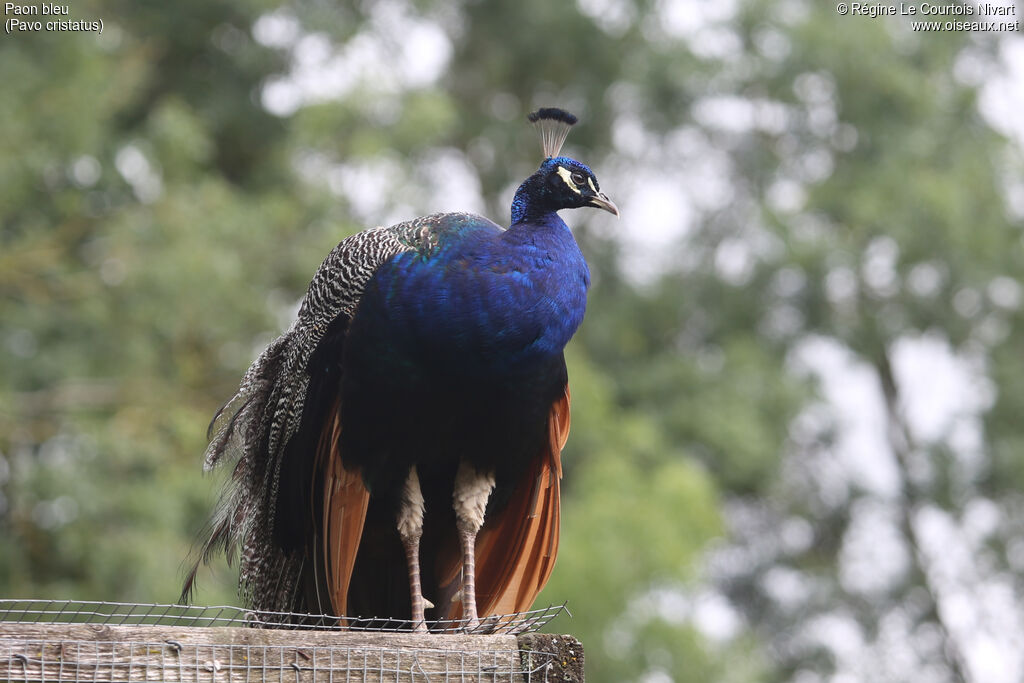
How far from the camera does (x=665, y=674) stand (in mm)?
8766

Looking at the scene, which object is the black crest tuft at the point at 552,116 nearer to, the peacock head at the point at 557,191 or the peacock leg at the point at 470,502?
A: the peacock head at the point at 557,191

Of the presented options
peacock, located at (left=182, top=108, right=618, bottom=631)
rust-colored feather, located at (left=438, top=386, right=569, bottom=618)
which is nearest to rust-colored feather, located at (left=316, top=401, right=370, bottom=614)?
peacock, located at (left=182, top=108, right=618, bottom=631)

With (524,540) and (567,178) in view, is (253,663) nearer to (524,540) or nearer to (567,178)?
(524,540)

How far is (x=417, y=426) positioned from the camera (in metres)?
3.67

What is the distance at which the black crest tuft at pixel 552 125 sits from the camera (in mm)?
4230

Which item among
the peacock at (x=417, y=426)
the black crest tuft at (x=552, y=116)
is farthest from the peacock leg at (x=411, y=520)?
the black crest tuft at (x=552, y=116)

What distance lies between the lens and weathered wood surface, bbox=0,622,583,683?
2.14 meters

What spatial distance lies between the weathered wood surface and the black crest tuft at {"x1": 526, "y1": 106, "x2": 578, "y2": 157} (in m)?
2.04

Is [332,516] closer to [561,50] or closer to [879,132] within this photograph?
[879,132]

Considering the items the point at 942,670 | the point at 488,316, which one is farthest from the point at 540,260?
the point at 942,670

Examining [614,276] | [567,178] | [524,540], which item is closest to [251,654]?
[524,540]

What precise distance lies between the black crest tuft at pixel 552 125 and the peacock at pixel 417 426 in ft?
0.81

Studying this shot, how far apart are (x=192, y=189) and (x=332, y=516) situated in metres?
6.06

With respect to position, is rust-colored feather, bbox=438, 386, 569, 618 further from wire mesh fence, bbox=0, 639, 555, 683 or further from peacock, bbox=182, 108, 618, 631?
wire mesh fence, bbox=0, 639, 555, 683
